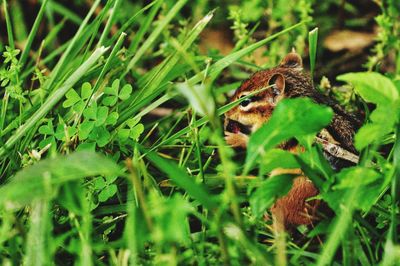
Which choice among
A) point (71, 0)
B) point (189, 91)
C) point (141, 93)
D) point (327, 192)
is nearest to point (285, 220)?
point (327, 192)

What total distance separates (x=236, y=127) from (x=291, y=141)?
1.66ft

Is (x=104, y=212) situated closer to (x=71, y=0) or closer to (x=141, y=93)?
(x=141, y=93)

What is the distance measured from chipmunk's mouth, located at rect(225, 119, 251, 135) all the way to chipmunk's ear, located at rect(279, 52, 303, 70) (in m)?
0.41

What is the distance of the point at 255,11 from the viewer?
4527 mm

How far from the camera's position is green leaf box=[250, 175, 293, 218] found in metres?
2.18

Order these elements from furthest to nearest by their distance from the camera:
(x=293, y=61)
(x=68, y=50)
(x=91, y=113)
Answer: (x=293, y=61), (x=68, y=50), (x=91, y=113)

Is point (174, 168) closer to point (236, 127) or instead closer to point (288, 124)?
point (288, 124)

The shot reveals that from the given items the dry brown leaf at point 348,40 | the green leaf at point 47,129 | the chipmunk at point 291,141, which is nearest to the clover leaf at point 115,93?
the green leaf at point 47,129

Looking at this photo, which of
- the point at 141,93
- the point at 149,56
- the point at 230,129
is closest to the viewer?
the point at 141,93

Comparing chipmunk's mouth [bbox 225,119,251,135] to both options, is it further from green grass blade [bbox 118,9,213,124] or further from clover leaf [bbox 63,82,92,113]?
clover leaf [bbox 63,82,92,113]

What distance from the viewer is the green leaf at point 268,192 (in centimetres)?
218

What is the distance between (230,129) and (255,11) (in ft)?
3.79

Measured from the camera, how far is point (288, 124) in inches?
82.0

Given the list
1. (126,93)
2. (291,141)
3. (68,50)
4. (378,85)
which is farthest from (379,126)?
(68,50)
